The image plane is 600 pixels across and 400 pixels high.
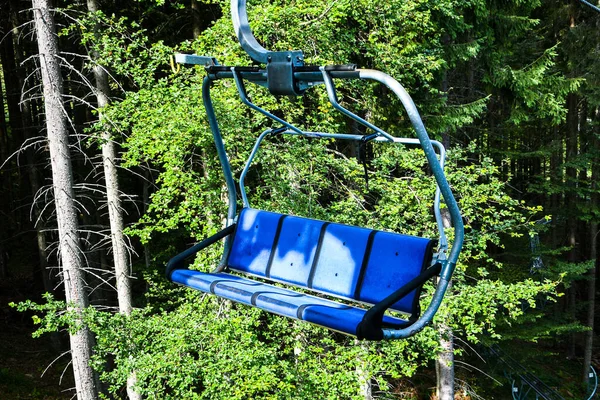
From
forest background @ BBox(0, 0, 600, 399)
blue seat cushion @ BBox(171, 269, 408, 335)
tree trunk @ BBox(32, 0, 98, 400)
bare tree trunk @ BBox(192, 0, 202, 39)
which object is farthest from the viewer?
bare tree trunk @ BBox(192, 0, 202, 39)

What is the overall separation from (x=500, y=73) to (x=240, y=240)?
7748 millimetres

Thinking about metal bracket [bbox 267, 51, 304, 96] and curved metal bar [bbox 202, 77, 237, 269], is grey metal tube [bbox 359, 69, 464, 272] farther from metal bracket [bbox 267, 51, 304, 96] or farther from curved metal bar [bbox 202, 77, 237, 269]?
curved metal bar [bbox 202, 77, 237, 269]

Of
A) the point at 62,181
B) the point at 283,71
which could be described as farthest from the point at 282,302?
the point at 62,181

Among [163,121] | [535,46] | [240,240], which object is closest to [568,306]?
[535,46]

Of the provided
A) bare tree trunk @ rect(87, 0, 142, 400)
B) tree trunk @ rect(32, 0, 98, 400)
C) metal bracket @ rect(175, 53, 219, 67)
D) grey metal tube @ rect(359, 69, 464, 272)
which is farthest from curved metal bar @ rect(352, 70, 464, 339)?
bare tree trunk @ rect(87, 0, 142, 400)

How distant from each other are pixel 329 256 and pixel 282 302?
2.41 ft

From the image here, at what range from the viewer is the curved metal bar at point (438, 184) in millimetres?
2654

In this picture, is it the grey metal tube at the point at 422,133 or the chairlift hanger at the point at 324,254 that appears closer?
the grey metal tube at the point at 422,133

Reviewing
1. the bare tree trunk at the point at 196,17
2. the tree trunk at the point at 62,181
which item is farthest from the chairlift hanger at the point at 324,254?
the bare tree trunk at the point at 196,17

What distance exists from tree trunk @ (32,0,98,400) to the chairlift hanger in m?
4.91

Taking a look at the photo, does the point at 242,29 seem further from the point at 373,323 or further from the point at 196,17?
the point at 196,17

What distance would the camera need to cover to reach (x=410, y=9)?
29.3 feet

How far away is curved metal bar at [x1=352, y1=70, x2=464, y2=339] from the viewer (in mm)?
2654

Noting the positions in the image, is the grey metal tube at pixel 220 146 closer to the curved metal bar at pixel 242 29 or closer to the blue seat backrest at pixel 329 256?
the blue seat backrest at pixel 329 256
